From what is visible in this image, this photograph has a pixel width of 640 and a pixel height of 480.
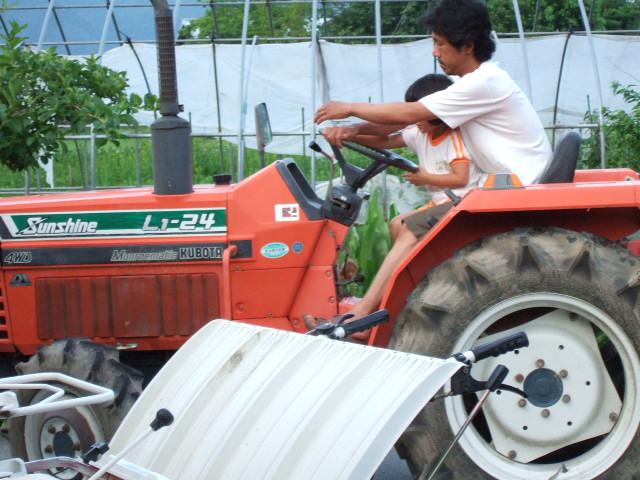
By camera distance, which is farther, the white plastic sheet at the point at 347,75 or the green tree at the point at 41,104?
the white plastic sheet at the point at 347,75

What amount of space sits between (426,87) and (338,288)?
101cm

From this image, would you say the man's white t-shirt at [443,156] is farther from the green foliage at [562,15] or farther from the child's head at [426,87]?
the green foliage at [562,15]

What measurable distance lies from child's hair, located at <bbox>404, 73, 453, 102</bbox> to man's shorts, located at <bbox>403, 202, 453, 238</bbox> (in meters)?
0.64

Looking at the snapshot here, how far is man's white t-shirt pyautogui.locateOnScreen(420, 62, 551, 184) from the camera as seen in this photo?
154 inches

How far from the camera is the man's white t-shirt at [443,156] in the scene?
4133mm

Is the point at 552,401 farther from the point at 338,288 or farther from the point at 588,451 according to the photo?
the point at 338,288

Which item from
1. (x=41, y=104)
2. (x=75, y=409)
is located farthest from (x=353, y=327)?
(x=41, y=104)

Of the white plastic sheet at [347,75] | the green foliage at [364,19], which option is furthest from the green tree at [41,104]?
the green foliage at [364,19]

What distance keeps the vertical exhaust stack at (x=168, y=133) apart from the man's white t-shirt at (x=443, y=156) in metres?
1.06

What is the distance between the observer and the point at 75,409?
4.01 meters

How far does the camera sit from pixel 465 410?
3.58m

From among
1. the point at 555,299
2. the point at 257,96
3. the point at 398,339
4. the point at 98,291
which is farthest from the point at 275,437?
the point at 257,96

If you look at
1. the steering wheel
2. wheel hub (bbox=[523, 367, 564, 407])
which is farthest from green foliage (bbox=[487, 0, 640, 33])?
wheel hub (bbox=[523, 367, 564, 407])

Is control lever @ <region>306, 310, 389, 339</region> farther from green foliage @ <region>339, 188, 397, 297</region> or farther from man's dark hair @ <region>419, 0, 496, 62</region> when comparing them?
green foliage @ <region>339, 188, 397, 297</region>
